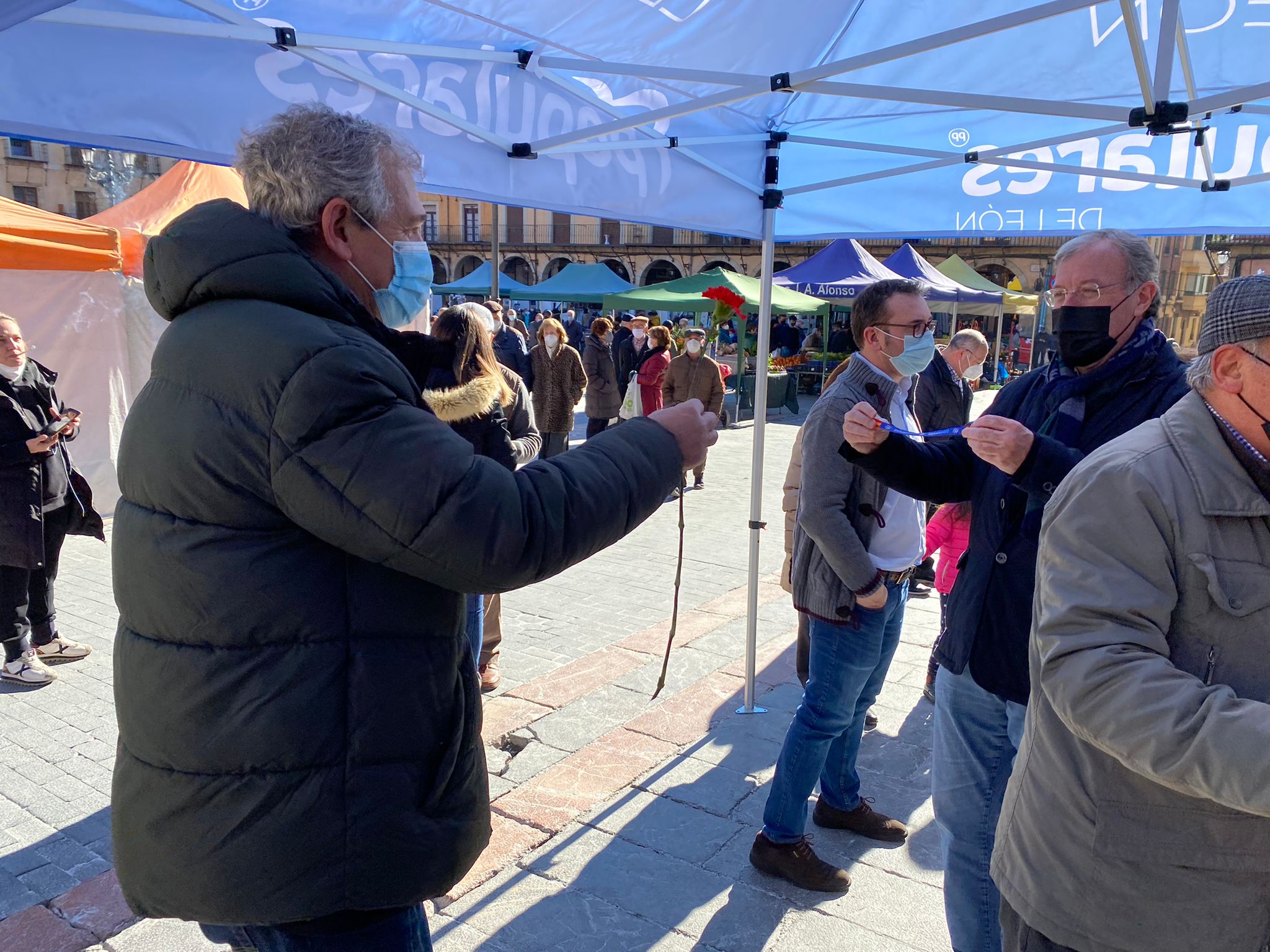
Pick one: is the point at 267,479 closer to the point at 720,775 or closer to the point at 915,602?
the point at 720,775

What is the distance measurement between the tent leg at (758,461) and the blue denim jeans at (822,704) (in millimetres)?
923

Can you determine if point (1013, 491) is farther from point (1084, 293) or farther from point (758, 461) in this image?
point (758, 461)

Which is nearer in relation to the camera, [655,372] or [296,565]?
[296,565]

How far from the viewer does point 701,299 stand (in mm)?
17094

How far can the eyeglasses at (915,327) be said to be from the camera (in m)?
2.79

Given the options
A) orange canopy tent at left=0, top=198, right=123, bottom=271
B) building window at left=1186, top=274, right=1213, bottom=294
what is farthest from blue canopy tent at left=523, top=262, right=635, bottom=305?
building window at left=1186, top=274, right=1213, bottom=294

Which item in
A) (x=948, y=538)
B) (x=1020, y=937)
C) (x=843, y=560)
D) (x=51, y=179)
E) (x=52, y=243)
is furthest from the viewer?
(x=51, y=179)

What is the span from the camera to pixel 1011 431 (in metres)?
1.92

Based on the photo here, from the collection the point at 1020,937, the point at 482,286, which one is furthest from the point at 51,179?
the point at 1020,937

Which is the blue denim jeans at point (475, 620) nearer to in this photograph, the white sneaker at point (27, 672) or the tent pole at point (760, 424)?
the tent pole at point (760, 424)

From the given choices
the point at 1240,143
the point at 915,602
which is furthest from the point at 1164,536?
the point at 915,602

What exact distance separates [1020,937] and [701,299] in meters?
16.1

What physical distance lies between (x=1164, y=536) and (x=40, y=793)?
3.88m

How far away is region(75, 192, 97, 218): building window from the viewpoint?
4212 cm
